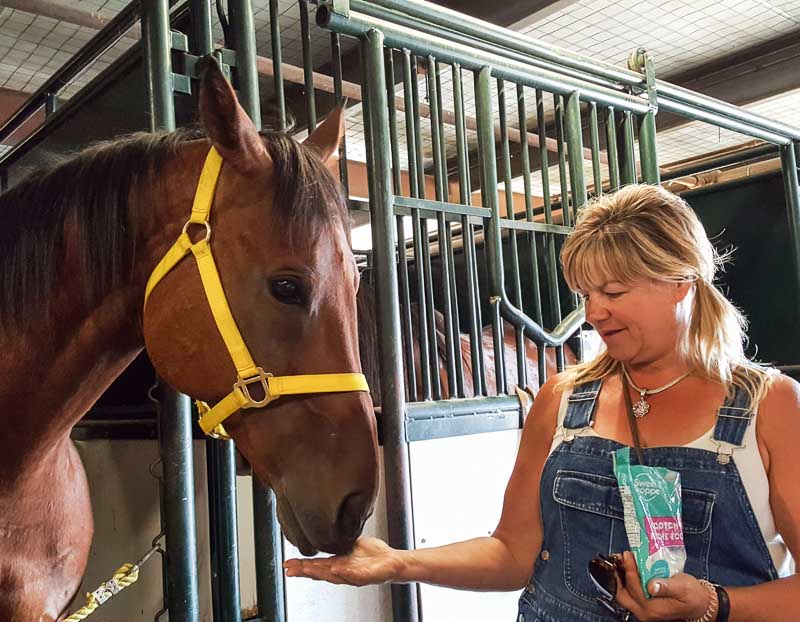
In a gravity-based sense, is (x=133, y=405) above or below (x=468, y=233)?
below

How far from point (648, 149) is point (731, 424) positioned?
1.26m

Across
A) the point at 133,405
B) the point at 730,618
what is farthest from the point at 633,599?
the point at 133,405

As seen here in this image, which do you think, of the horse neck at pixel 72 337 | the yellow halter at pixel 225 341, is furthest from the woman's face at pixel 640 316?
the horse neck at pixel 72 337

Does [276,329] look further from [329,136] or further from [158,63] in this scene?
[158,63]

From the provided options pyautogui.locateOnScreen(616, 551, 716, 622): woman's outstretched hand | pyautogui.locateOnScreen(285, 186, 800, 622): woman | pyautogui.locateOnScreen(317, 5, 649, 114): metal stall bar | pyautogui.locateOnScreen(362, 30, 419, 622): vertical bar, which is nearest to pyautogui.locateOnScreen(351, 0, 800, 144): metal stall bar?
pyautogui.locateOnScreen(317, 5, 649, 114): metal stall bar

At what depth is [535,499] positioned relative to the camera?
1.06 metres

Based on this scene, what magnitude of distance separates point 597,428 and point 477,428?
0.49m

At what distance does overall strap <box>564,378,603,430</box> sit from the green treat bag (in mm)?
220

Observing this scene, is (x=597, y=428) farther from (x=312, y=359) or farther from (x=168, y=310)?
(x=168, y=310)

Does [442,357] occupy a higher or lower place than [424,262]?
lower

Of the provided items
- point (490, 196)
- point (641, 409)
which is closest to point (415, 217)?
point (490, 196)

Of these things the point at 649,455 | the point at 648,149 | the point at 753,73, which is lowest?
the point at 649,455

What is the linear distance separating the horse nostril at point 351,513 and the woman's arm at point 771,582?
323 mm

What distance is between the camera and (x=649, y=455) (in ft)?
2.95
